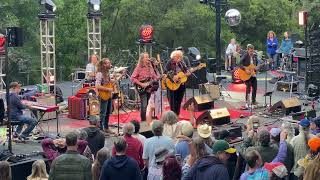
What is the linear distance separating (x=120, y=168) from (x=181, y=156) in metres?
0.99

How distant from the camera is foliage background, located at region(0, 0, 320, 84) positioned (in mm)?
26406

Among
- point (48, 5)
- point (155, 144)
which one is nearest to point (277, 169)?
point (155, 144)

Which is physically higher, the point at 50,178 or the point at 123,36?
the point at 123,36

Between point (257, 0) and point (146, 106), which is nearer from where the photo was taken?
point (146, 106)

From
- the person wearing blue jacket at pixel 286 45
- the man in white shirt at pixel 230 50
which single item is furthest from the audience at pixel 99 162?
the person wearing blue jacket at pixel 286 45

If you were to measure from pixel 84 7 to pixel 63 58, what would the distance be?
2439 millimetres

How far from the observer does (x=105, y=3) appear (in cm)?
2938

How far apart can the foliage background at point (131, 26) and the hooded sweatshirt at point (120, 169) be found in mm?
16791

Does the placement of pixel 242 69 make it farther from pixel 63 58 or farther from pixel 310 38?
pixel 63 58

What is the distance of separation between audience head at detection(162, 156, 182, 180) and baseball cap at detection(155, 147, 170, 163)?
18.9 inches

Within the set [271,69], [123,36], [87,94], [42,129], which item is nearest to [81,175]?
[42,129]

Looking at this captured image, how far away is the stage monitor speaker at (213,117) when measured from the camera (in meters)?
13.9

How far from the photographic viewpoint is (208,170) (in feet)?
22.1

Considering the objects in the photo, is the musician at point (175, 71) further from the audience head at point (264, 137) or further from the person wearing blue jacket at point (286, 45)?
the person wearing blue jacket at point (286, 45)
